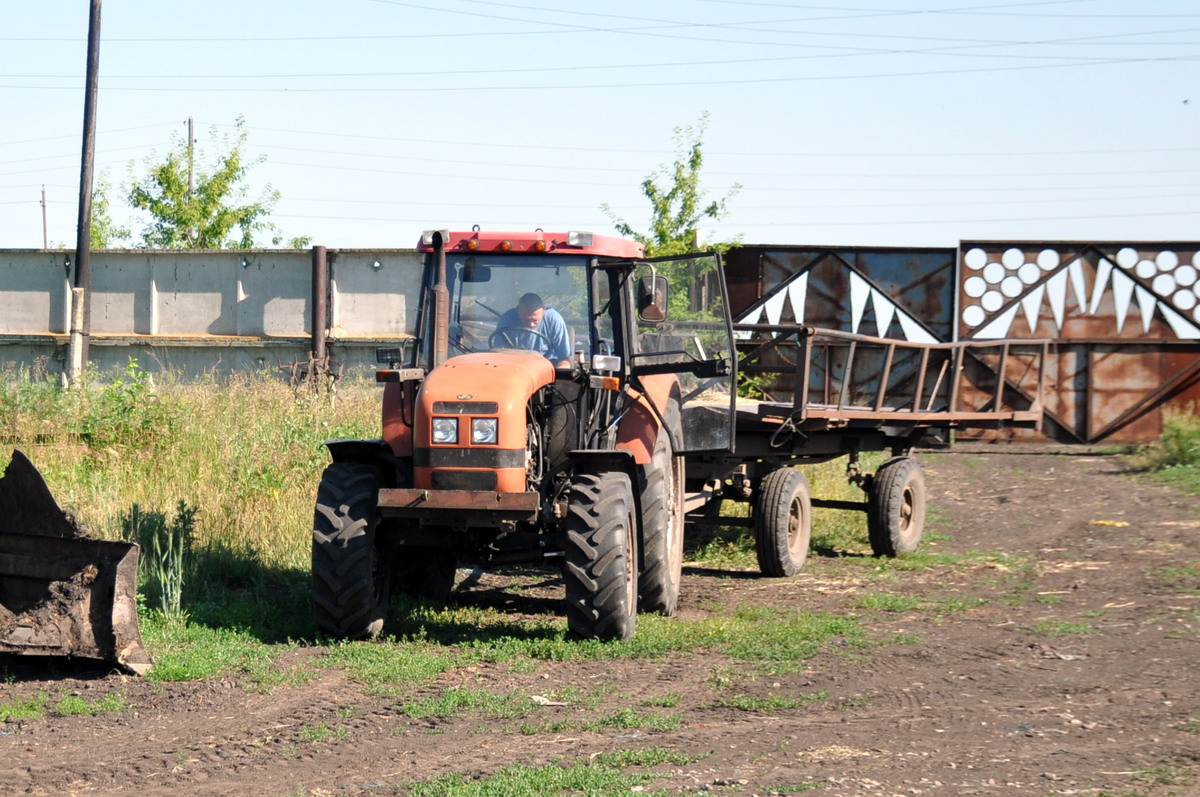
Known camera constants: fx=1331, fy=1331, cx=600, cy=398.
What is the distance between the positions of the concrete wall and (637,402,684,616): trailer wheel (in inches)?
590

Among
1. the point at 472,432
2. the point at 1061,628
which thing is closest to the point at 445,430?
the point at 472,432

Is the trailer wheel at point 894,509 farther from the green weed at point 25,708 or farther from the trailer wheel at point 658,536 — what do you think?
the green weed at point 25,708

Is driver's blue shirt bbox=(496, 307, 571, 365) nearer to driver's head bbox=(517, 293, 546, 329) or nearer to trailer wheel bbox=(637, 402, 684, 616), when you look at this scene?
driver's head bbox=(517, 293, 546, 329)

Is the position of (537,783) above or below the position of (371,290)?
below

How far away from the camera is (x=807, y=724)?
6078 millimetres

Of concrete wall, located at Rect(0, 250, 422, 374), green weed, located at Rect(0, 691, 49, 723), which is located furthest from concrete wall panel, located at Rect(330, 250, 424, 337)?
green weed, located at Rect(0, 691, 49, 723)

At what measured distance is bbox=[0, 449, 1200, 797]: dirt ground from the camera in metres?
5.25

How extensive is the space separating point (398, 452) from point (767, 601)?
3114 millimetres

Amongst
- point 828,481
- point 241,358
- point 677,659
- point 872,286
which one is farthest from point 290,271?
point 677,659

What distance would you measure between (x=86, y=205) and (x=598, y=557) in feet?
54.7

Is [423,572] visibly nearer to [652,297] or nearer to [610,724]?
[652,297]

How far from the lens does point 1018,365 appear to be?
66.3 ft

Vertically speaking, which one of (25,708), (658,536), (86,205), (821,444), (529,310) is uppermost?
(86,205)

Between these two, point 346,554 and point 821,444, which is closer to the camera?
point 346,554
